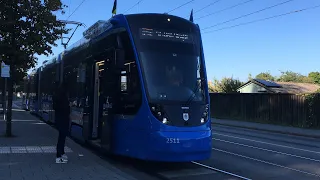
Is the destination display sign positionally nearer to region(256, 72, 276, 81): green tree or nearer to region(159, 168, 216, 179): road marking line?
region(159, 168, 216, 179): road marking line

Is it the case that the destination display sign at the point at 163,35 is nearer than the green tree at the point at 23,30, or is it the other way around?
the destination display sign at the point at 163,35

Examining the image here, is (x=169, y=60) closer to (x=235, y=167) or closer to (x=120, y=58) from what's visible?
(x=120, y=58)

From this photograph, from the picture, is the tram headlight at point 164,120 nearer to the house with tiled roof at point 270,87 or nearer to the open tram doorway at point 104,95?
the open tram doorway at point 104,95

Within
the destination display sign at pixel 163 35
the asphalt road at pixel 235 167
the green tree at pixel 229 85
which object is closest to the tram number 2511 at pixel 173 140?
the asphalt road at pixel 235 167

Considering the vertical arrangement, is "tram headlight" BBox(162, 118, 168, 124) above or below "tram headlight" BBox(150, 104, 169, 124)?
below

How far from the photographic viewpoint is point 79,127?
467 inches

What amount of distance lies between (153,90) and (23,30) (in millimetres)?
7603

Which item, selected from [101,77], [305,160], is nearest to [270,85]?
[305,160]

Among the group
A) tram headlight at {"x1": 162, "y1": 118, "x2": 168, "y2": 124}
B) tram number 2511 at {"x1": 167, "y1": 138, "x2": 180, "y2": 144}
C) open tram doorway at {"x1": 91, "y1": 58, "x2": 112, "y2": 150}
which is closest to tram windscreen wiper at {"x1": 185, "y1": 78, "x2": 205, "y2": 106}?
tram headlight at {"x1": 162, "y1": 118, "x2": 168, "y2": 124}

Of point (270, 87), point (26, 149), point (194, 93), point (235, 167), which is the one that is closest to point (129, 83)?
point (194, 93)

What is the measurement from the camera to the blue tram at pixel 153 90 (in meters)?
8.12

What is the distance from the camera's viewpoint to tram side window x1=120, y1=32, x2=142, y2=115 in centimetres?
847

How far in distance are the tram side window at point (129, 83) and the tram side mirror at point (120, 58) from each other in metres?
0.26

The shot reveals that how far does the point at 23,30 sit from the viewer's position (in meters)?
13.8
